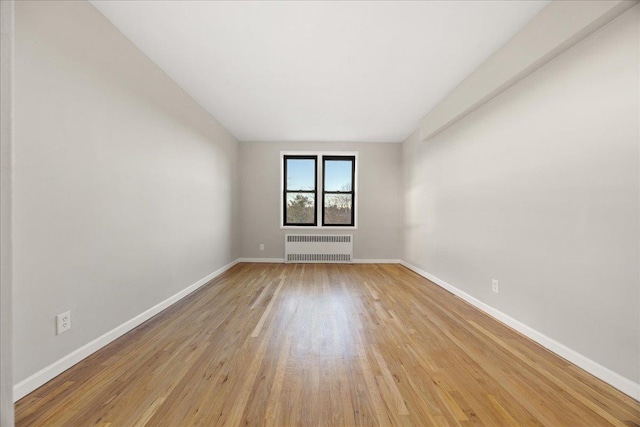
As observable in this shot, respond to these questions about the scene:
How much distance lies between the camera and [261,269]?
5.13 metres

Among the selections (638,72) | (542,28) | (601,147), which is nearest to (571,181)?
(601,147)

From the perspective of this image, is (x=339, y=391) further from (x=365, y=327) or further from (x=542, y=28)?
(x=542, y=28)

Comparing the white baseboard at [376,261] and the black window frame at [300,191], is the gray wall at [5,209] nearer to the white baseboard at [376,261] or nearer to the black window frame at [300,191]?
the black window frame at [300,191]

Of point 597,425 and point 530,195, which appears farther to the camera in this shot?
point 530,195

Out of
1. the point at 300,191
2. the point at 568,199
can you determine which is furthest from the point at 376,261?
Answer: the point at 568,199

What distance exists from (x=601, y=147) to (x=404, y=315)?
202 centimetres

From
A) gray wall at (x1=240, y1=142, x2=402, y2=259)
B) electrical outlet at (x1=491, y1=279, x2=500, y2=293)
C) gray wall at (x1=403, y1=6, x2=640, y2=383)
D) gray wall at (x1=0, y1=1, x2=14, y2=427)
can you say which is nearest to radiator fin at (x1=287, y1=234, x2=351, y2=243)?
gray wall at (x1=240, y1=142, x2=402, y2=259)

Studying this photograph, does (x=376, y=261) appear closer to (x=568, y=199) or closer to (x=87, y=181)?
(x=568, y=199)

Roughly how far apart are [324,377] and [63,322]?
67.3 inches

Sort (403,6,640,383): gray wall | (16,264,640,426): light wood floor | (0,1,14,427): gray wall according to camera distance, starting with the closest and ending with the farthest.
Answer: (0,1,14,427): gray wall < (16,264,640,426): light wood floor < (403,6,640,383): gray wall

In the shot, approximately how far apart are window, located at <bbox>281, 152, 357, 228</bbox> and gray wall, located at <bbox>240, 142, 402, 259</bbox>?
202 mm

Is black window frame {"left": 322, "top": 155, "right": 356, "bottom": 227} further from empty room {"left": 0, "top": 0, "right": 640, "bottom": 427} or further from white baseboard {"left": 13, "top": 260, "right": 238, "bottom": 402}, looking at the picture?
white baseboard {"left": 13, "top": 260, "right": 238, "bottom": 402}

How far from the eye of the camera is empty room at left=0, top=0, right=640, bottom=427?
4.92 feet

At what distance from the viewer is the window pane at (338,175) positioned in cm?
604
